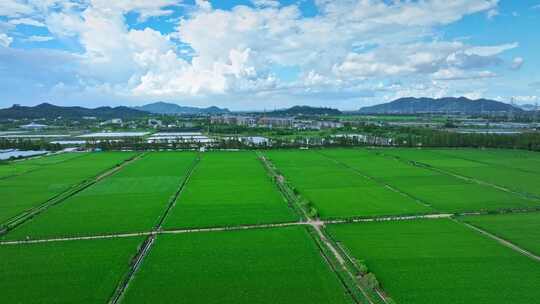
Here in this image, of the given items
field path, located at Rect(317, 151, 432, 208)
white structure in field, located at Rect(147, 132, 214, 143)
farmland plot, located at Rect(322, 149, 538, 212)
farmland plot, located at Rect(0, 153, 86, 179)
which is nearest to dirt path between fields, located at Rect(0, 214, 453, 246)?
field path, located at Rect(317, 151, 432, 208)

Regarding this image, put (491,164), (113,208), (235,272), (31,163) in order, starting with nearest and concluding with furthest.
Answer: (235,272), (113,208), (491,164), (31,163)

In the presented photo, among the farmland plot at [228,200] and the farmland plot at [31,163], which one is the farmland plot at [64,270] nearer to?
the farmland plot at [228,200]

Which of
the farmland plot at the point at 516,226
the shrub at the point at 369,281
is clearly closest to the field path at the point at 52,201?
the shrub at the point at 369,281

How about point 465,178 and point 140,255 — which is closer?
point 140,255

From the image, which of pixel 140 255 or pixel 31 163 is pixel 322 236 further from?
pixel 31 163

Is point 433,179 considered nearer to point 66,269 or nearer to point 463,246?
point 463,246

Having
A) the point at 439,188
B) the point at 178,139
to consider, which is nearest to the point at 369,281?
the point at 439,188

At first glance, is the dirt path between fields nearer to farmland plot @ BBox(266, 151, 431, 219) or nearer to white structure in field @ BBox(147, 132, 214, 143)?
farmland plot @ BBox(266, 151, 431, 219)
